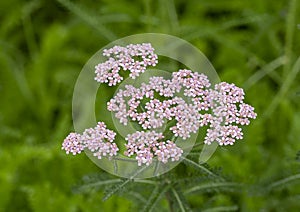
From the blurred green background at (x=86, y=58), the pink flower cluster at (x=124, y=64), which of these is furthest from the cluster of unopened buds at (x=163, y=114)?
the blurred green background at (x=86, y=58)

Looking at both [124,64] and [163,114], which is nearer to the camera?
[163,114]

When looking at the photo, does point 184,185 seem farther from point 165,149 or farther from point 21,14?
point 21,14

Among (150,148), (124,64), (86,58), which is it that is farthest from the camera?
(86,58)

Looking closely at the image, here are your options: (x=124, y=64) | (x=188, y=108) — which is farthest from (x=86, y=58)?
(x=188, y=108)

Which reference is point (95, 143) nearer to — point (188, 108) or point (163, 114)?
point (163, 114)

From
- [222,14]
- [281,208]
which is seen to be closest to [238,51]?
[222,14]

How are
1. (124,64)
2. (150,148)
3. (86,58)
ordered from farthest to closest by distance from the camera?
(86,58) < (124,64) < (150,148)

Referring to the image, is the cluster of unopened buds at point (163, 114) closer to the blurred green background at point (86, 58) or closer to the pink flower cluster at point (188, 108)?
the pink flower cluster at point (188, 108)

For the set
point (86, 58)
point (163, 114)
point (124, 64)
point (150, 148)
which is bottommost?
point (150, 148)
